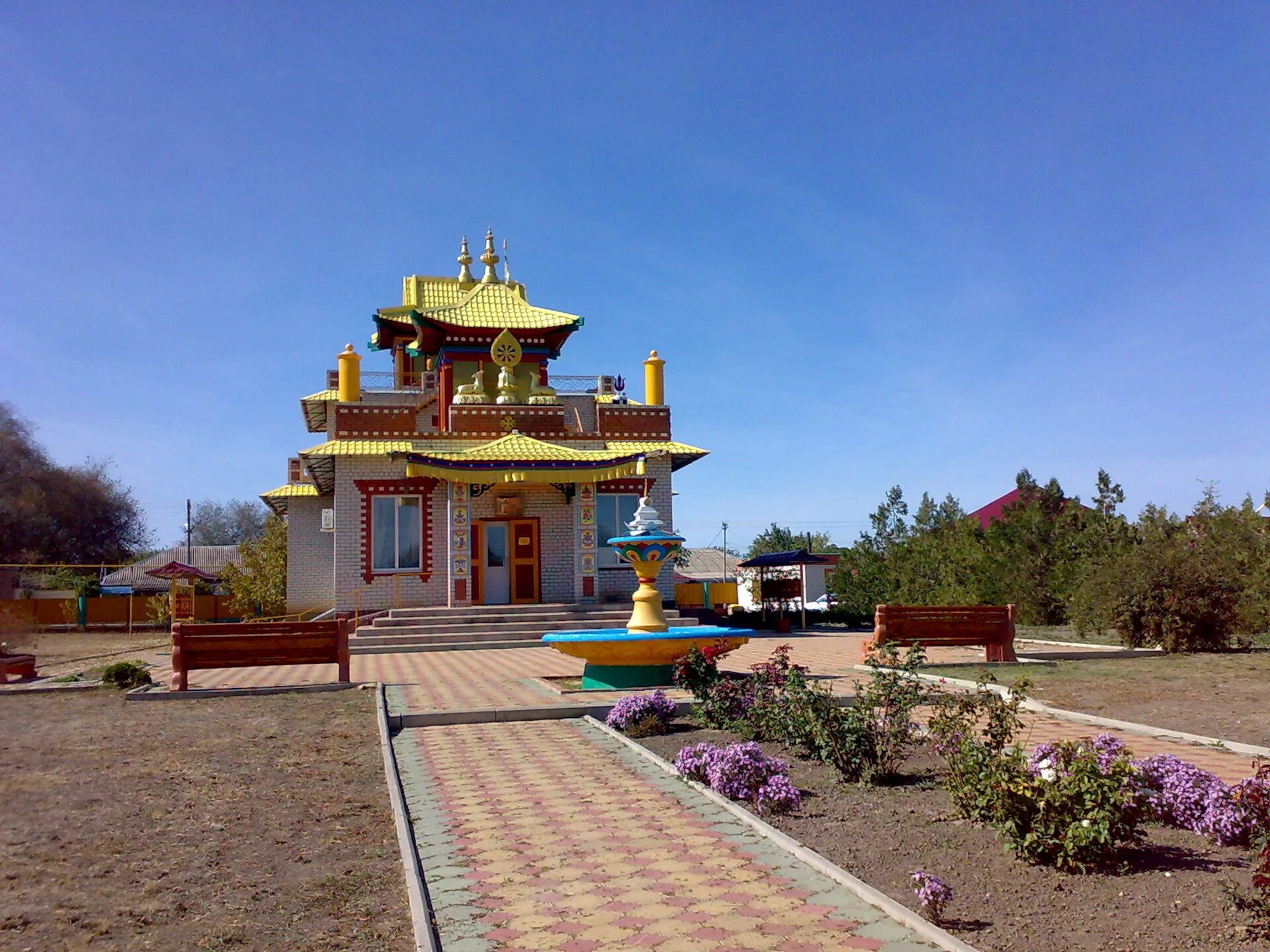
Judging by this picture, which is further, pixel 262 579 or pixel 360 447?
pixel 262 579

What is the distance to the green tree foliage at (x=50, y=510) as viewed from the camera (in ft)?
175

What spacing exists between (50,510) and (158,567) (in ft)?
59.2

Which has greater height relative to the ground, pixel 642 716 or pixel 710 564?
pixel 710 564

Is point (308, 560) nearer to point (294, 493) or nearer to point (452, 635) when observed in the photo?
point (294, 493)

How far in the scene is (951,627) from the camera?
1471 centimetres

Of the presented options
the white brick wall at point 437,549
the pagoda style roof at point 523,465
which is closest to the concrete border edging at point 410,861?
the pagoda style roof at point 523,465

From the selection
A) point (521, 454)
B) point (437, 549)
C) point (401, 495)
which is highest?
point (521, 454)

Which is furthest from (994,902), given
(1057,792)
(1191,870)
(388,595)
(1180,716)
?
(388,595)

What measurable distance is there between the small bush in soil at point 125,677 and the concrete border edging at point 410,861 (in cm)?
700

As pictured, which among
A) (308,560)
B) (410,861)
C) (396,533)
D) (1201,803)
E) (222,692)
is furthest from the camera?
(308,560)

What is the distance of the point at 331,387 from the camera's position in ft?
111

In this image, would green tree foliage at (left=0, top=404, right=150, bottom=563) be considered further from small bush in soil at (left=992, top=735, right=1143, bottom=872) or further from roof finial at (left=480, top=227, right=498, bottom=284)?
small bush in soil at (left=992, top=735, right=1143, bottom=872)

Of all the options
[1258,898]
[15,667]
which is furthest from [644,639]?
[15,667]

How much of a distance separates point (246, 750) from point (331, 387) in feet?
86.2
